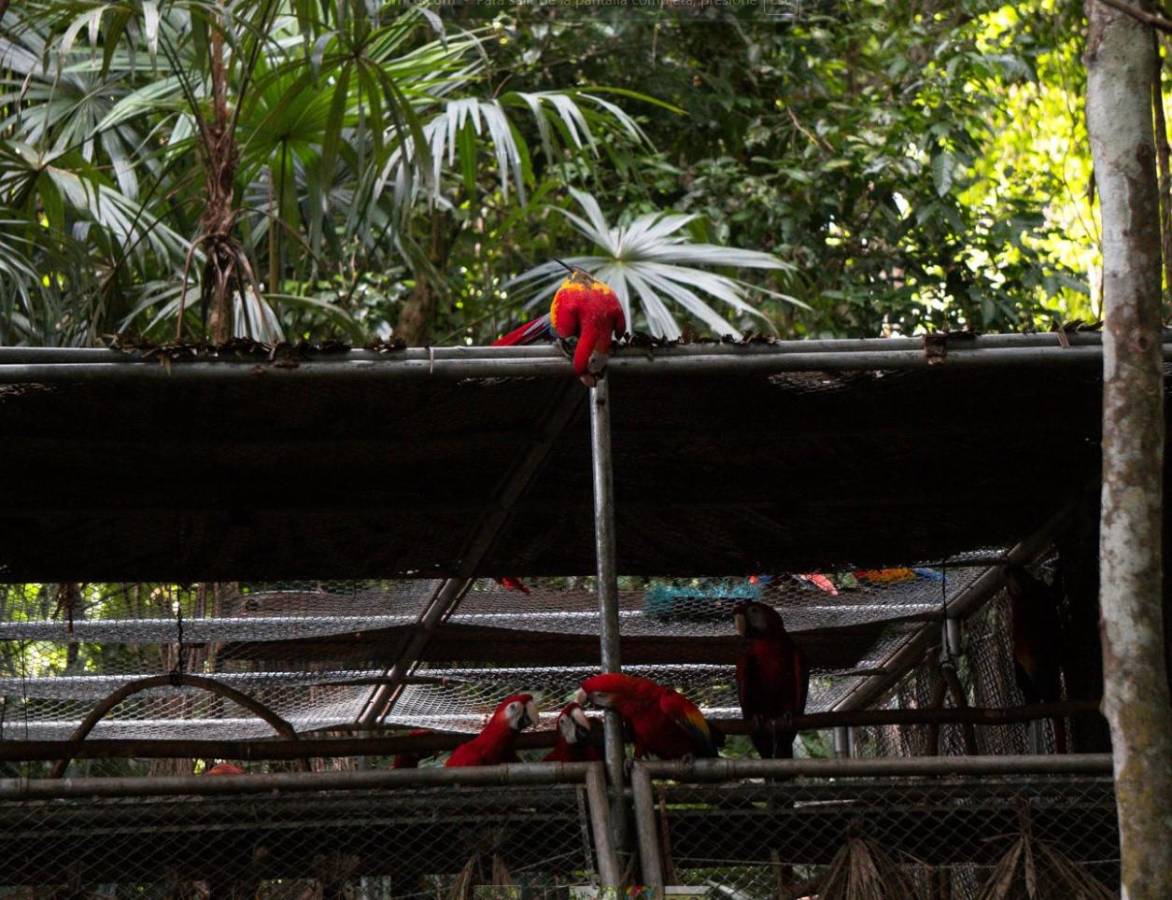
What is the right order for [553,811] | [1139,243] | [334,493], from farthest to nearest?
[334,493] → [553,811] → [1139,243]

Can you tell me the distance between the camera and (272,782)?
3.71 metres

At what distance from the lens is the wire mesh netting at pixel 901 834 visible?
12.7 ft

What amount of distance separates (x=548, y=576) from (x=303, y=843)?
1.84 m

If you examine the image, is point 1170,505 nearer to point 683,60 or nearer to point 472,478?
point 472,478

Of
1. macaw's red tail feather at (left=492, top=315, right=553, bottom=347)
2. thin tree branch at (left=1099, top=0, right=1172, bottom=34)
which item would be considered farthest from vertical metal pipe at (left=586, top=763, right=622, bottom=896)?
thin tree branch at (left=1099, top=0, right=1172, bottom=34)

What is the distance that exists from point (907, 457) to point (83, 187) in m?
3.19

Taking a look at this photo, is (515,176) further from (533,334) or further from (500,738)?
(500,738)

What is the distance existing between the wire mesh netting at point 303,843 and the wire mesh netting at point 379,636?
1.10m

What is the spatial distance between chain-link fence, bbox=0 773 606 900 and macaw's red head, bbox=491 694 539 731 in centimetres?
55

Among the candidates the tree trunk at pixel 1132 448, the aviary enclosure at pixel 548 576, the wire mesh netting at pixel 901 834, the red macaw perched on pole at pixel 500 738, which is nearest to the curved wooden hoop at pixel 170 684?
the aviary enclosure at pixel 548 576

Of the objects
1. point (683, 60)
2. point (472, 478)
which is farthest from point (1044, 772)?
point (683, 60)

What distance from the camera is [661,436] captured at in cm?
445

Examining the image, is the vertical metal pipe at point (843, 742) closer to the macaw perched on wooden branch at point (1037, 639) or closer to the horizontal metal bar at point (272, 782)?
the macaw perched on wooden branch at point (1037, 639)

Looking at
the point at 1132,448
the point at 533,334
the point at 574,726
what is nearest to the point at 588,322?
the point at 533,334
